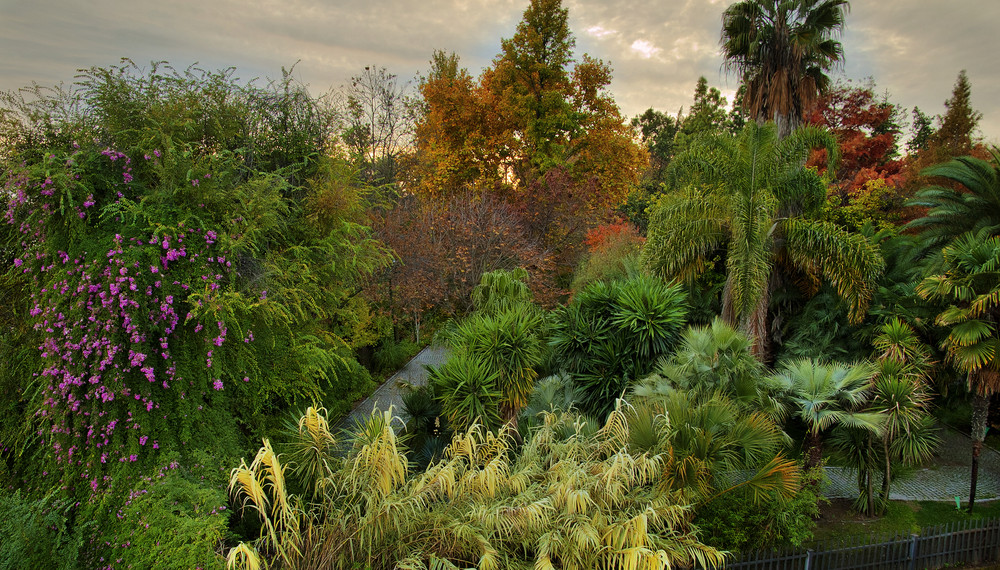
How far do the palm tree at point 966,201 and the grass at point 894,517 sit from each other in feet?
19.6

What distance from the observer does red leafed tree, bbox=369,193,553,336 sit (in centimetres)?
1628

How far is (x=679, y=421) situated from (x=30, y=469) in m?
9.28

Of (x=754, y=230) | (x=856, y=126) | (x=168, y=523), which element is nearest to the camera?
(x=168, y=523)

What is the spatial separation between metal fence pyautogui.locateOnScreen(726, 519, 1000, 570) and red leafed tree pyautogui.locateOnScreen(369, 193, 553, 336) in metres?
10.6

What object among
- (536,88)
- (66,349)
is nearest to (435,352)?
(66,349)

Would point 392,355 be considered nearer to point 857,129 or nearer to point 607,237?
point 607,237

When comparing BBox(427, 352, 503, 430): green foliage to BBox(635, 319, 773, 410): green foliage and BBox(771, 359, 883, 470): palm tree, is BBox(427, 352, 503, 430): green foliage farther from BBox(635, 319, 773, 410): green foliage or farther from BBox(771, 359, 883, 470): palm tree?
BBox(771, 359, 883, 470): palm tree

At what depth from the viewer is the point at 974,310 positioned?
8.33 m

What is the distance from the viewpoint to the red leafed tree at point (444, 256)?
16281 millimetres

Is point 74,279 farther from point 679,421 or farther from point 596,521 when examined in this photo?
point 679,421

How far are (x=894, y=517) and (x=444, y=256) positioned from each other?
1277 cm

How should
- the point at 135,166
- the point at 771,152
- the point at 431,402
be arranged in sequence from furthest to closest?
1. the point at 771,152
2. the point at 431,402
3. the point at 135,166

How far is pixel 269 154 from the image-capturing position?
1055 cm

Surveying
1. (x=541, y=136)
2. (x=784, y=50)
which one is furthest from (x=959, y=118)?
(x=541, y=136)
